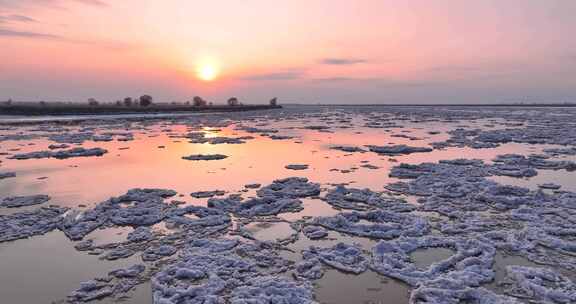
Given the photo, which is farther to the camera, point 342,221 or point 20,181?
point 20,181

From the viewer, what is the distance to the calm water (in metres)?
4.84

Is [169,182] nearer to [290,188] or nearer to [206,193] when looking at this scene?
[206,193]

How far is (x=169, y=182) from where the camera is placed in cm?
1099

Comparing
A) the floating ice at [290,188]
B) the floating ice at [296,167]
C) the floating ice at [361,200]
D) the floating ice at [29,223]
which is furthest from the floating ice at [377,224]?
the floating ice at [296,167]

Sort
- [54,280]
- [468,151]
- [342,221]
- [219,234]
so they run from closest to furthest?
[54,280] < [219,234] < [342,221] < [468,151]

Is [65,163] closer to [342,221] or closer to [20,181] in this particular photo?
[20,181]

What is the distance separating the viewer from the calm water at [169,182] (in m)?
4.84

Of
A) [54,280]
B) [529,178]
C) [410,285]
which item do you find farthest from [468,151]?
[54,280]

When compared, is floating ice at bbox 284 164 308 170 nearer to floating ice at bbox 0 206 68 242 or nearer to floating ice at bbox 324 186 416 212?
floating ice at bbox 324 186 416 212

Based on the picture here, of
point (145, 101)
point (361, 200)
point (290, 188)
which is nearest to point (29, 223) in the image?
point (290, 188)

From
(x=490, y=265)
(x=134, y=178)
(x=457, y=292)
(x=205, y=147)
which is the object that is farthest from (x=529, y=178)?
(x=205, y=147)

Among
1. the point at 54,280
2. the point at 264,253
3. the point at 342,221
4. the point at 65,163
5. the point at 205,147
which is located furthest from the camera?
the point at 205,147

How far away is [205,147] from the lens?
19.4m

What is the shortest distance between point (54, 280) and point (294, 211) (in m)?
4.50
